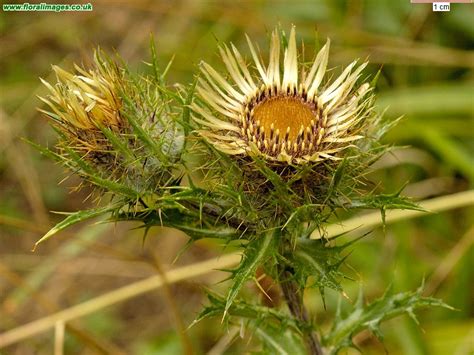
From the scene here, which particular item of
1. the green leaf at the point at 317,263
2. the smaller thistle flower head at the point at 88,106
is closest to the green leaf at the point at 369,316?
the green leaf at the point at 317,263

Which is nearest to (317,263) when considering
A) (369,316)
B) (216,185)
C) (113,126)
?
(216,185)

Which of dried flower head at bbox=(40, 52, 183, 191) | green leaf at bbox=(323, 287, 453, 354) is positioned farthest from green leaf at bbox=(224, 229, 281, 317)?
A: green leaf at bbox=(323, 287, 453, 354)

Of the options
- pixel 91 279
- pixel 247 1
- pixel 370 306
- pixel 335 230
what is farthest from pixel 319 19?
pixel 370 306

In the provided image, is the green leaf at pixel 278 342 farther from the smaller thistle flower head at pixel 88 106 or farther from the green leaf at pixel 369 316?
the smaller thistle flower head at pixel 88 106

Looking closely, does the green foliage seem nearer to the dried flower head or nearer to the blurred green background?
the dried flower head

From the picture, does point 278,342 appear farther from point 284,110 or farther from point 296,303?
point 284,110

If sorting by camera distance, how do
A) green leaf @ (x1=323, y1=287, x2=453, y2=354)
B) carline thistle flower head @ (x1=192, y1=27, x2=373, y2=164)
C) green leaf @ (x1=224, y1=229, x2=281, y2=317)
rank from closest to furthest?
green leaf @ (x1=224, y1=229, x2=281, y2=317), carline thistle flower head @ (x1=192, y1=27, x2=373, y2=164), green leaf @ (x1=323, y1=287, x2=453, y2=354)
